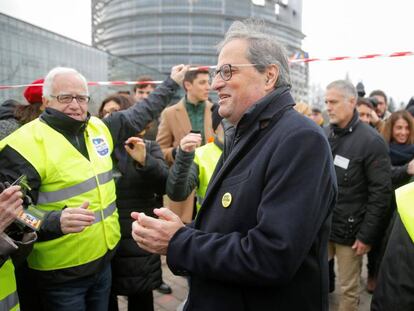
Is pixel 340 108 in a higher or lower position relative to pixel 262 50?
lower

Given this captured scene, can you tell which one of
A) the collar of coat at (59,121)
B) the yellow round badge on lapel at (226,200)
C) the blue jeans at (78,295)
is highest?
the collar of coat at (59,121)

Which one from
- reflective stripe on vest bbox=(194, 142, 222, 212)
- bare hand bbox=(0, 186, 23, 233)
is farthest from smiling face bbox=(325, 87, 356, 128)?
bare hand bbox=(0, 186, 23, 233)

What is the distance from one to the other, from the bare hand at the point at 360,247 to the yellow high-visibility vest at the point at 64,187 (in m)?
2.19

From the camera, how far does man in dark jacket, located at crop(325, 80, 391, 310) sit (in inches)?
122

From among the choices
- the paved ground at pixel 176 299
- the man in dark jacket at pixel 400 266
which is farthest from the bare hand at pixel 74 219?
the paved ground at pixel 176 299

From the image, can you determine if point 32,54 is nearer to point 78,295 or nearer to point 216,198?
point 78,295

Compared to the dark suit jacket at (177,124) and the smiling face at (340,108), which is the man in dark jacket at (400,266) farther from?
the dark suit jacket at (177,124)

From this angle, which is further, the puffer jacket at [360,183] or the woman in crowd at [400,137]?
the woman in crowd at [400,137]

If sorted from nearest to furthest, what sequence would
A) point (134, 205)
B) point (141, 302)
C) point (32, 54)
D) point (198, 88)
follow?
point (134, 205)
point (141, 302)
point (198, 88)
point (32, 54)

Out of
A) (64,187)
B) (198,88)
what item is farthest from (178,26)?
(64,187)

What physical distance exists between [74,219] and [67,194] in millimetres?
270

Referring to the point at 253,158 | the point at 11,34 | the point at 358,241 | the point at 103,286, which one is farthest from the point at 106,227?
the point at 11,34

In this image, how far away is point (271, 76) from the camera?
149cm

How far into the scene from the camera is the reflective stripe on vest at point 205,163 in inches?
110
